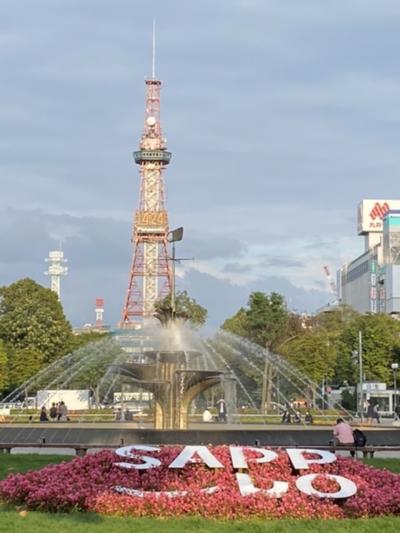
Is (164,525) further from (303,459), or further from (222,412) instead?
(222,412)

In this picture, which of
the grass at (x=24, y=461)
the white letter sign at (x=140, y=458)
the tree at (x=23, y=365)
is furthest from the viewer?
the tree at (x=23, y=365)

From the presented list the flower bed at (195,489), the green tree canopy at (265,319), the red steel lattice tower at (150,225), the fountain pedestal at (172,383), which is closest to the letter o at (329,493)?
the flower bed at (195,489)

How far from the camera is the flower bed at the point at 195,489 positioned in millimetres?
13766

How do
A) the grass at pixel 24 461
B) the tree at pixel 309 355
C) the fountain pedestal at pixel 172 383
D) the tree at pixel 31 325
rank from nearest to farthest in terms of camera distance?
the grass at pixel 24 461
the fountain pedestal at pixel 172 383
the tree at pixel 309 355
the tree at pixel 31 325

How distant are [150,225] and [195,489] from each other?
134m

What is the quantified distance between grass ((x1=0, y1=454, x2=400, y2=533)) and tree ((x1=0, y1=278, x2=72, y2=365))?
6833cm

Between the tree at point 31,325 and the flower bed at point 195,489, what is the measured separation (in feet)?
219

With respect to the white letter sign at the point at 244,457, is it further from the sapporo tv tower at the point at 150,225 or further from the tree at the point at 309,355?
the sapporo tv tower at the point at 150,225

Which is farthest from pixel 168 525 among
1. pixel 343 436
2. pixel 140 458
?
pixel 343 436

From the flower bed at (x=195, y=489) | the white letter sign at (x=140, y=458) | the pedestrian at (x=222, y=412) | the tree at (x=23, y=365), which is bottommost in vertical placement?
the pedestrian at (x=222, y=412)

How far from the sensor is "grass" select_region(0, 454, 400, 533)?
12427 mm

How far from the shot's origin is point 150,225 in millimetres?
147250

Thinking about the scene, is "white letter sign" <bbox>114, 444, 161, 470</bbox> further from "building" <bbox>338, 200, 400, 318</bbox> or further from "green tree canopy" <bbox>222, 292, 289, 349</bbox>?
"building" <bbox>338, 200, 400, 318</bbox>

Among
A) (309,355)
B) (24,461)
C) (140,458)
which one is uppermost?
(309,355)
